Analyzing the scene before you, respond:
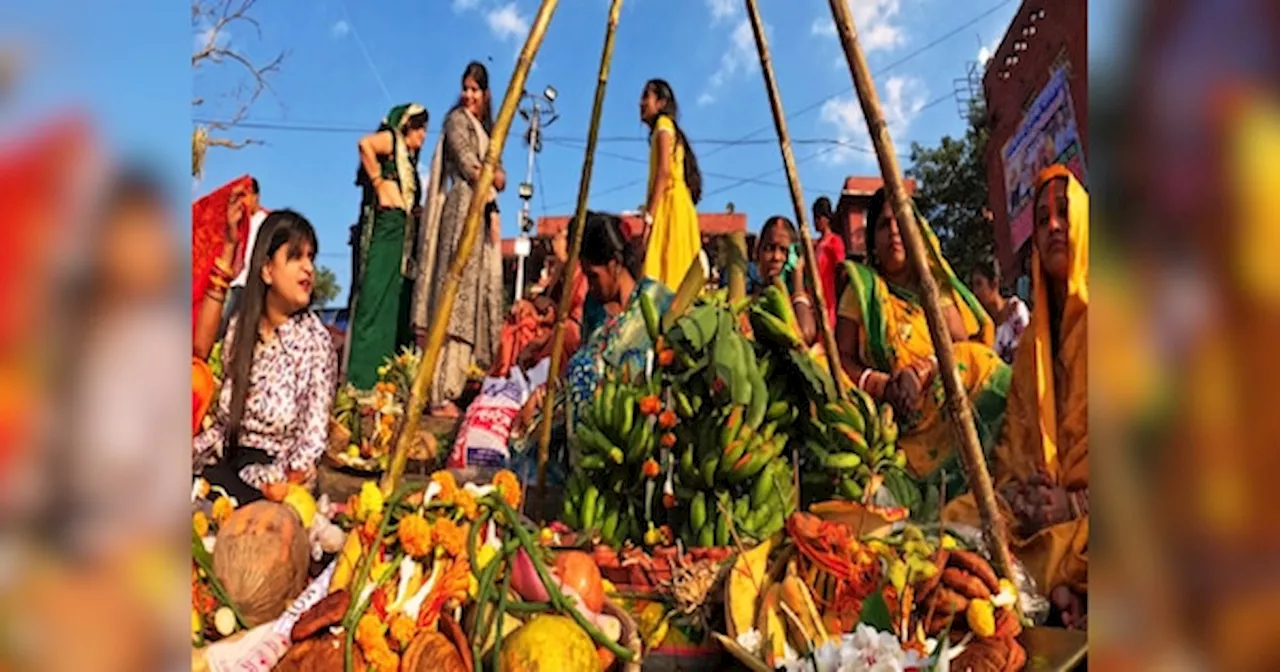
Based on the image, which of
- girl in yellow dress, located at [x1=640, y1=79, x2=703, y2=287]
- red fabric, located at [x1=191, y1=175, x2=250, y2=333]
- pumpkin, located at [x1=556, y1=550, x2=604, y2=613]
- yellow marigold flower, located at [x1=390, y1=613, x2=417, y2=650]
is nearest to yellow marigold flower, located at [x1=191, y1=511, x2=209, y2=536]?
yellow marigold flower, located at [x1=390, y1=613, x2=417, y2=650]

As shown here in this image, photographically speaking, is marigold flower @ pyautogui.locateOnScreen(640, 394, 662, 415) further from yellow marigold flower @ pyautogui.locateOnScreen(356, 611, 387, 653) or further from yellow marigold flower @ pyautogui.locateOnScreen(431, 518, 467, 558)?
yellow marigold flower @ pyautogui.locateOnScreen(356, 611, 387, 653)

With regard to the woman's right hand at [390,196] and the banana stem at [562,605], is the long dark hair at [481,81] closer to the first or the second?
the woman's right hand at [390,196]

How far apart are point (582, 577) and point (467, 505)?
0.23 metres

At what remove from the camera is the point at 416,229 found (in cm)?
527

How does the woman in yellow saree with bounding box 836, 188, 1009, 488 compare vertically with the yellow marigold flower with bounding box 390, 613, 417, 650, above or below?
above

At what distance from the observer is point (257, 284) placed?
2947 millimetres

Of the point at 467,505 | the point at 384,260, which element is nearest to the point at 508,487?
the point at 467,505

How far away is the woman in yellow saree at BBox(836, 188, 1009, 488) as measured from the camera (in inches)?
104

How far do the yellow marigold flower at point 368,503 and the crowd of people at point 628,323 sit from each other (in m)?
0.41
